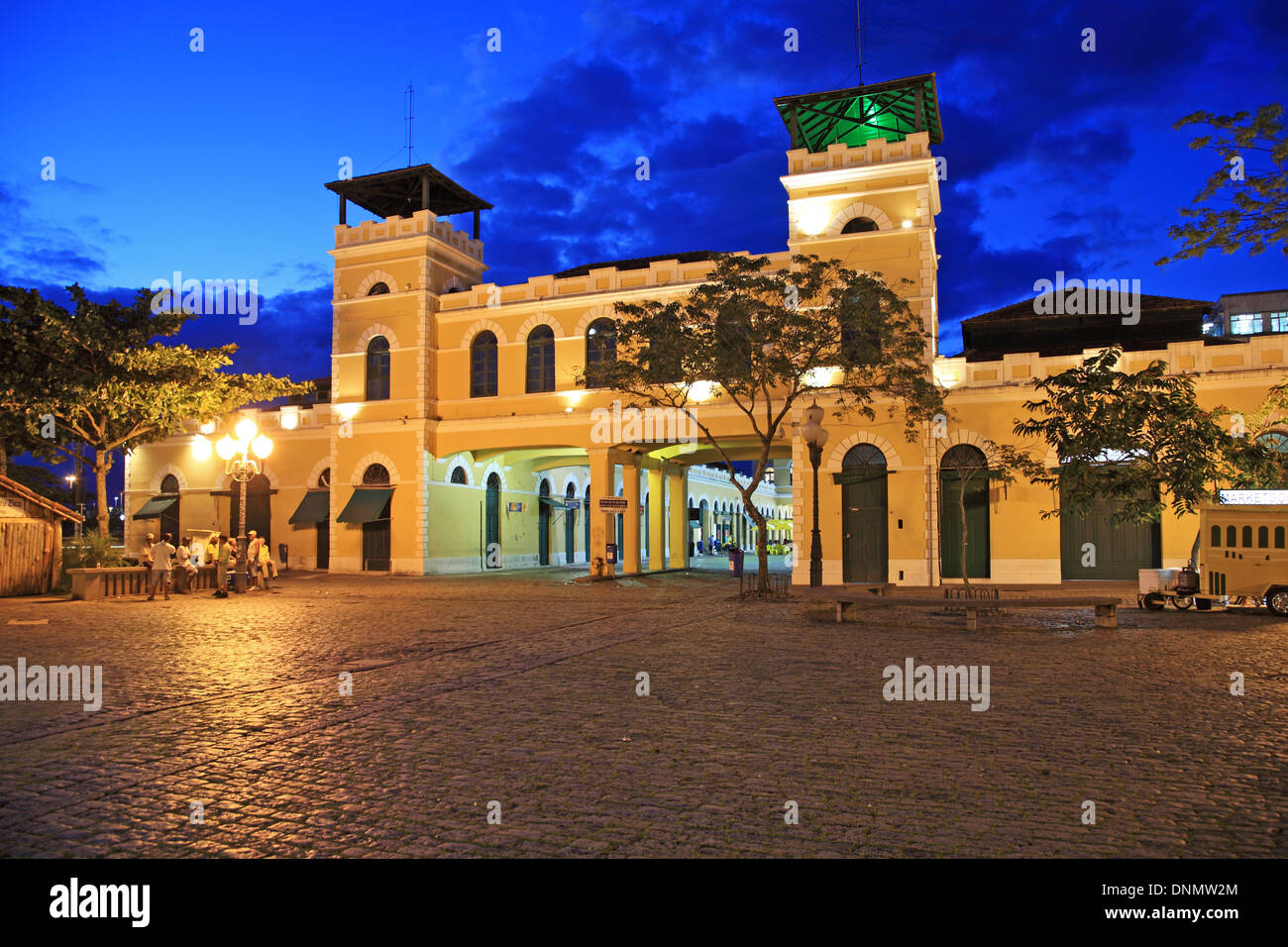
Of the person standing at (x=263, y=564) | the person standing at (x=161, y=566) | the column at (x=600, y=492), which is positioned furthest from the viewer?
the column at (x=600, y=492)

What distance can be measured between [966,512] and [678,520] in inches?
562

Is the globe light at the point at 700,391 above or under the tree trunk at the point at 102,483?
above

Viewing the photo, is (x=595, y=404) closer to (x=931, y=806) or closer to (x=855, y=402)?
(x=855, y=402)

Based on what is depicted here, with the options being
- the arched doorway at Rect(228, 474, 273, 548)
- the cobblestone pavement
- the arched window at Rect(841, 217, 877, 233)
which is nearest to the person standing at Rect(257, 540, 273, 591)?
the arched doorway at Rect(228, 474, 273, 548)

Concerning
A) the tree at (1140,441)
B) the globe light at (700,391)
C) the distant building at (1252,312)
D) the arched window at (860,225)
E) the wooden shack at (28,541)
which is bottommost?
the wooden shack at (28,541)

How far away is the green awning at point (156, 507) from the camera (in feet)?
112

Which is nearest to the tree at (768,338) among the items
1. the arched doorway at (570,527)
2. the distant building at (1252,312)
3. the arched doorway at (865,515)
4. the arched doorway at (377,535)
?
the arched doorway at (865,515)

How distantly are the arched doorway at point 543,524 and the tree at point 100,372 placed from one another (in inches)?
557

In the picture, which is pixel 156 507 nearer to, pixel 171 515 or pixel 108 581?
pixel 171 515

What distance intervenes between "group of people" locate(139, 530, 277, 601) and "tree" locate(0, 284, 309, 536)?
8.47 ft

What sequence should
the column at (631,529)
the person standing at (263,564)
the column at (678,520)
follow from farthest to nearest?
1. the column at (678,520)
2. the column at (631,529)
3. the person standing at (263,564)

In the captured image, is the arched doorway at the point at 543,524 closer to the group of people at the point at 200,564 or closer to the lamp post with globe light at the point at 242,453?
the group of people at the point at 200,564

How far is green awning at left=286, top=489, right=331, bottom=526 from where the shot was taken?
31.9 m
